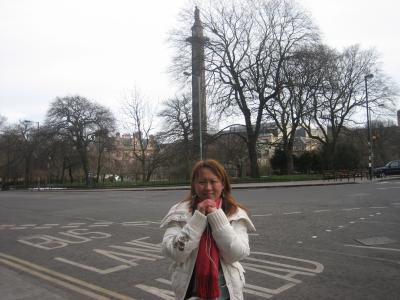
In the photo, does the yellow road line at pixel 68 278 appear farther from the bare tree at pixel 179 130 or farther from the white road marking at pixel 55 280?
the bare tree at pixel 179 130

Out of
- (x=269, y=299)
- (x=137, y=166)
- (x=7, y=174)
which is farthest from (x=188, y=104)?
(x=269, y=299)

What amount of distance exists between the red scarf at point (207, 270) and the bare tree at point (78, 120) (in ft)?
169

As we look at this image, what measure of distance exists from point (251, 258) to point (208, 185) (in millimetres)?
4872

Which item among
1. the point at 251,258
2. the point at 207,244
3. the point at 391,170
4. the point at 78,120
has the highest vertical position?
the point at 78,120

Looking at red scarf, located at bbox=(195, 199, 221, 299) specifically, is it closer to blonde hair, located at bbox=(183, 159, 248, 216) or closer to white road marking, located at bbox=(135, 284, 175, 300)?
blonde hair, located at bbox=(183, 159, 248, 216)

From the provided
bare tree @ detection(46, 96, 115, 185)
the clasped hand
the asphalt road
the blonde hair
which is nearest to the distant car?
the asphalt road

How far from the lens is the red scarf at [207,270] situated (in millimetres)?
2588

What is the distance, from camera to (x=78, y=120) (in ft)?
175

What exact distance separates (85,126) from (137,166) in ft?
76.6

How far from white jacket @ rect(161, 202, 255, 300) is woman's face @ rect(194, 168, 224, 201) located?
16 cm

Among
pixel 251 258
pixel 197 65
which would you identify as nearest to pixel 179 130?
pixel 197 65

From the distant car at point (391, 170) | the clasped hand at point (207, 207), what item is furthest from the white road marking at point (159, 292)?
the distant car at point (391, 170)

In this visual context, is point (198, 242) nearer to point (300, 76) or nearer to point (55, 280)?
point (55, 280)

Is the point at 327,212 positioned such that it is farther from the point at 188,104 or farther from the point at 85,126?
the point at 85,126
